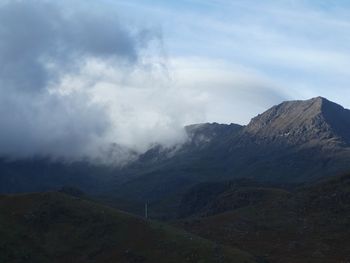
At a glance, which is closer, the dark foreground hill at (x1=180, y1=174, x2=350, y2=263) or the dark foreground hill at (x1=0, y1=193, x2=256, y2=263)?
the dark foreground hill at (x1=0, y1=193, x2=256, y2=263)

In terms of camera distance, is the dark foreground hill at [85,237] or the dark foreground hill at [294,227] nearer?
the dark foreground hill at [85,237]

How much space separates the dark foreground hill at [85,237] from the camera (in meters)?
99.1

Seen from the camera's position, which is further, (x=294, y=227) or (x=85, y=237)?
(x=294, y=227)

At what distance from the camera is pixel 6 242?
102 meters

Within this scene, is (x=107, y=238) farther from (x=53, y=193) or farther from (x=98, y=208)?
(x=53, y=193)

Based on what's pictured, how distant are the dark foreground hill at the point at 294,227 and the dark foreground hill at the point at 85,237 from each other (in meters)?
16.0

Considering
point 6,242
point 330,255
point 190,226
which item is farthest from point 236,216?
point 6,242

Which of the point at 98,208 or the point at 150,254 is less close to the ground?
the point at 98,208

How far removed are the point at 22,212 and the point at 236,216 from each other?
58.0 metres

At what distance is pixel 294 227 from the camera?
136 metres

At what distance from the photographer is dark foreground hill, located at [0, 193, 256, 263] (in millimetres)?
99125

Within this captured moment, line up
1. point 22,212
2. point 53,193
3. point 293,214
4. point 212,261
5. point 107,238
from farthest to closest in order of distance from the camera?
point 293,214
point 53,193
point 22,212
point 107,238
point 212,261

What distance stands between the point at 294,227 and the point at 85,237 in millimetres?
50242

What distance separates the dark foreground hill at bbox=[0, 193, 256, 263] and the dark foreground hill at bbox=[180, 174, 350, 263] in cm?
1599
